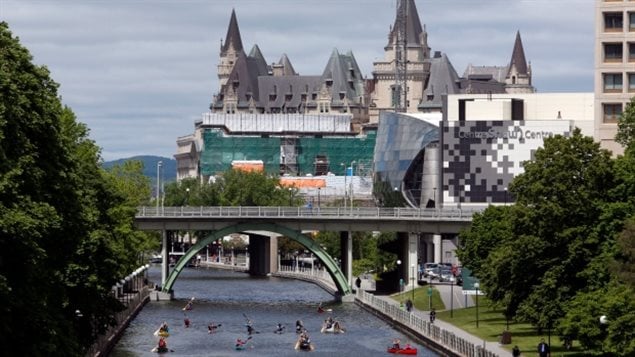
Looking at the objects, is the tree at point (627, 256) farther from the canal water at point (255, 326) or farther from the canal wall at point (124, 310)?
the canal water at point (255, 326)

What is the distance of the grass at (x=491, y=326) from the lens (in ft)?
323

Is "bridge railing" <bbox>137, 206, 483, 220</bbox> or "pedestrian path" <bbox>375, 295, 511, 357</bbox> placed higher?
"bridge railing" <bbox>137, 206, 483, 220</bbox>

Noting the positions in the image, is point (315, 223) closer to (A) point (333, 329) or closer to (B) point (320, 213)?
(B) point (320, 213)

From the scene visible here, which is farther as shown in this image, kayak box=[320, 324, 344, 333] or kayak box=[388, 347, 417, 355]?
kayak box=[320, 324, 344, 333]

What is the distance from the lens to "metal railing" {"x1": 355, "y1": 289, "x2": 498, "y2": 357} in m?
99.8

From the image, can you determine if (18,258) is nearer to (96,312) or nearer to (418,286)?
(96,312)

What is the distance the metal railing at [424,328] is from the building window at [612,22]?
915 inches

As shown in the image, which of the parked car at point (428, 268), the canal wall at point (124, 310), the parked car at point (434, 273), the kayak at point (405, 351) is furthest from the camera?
the parked car at point (428, 268)

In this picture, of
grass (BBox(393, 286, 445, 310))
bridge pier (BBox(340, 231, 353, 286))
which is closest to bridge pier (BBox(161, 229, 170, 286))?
bridge pier (BBox(340, 231, 353, 286))

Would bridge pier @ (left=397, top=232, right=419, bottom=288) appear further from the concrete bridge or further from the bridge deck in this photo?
the bridge deck

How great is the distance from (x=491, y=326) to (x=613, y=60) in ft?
83.4

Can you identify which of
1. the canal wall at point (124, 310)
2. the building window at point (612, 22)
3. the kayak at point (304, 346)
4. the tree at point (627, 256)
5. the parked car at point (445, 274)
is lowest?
the kayak at point (304, 346)

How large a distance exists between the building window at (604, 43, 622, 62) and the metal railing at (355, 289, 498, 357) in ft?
71.0

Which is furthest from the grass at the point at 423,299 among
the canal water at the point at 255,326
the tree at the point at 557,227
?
the tree at the point at 557,227
